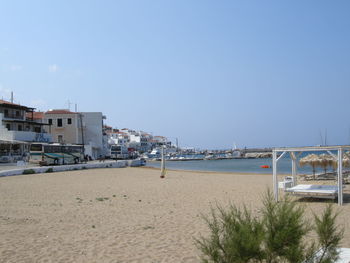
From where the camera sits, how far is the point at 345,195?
1530 centimetres

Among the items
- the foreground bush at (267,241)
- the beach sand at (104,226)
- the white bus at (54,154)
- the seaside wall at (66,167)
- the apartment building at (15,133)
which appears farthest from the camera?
the apartment building at (15,133)

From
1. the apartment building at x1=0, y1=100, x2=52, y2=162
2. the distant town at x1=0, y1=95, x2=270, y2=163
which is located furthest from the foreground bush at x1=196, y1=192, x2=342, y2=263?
the apartment building at x1=0, y1=100, x2=52, y2=162

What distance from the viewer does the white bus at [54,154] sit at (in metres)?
38.0

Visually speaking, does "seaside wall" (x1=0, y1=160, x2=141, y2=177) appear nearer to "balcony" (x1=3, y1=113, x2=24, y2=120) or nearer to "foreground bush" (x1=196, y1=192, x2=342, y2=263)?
"balcony" (x1=3, y1=113, x2=24, y2=120)

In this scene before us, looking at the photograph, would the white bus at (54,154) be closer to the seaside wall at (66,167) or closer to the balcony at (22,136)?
the seaside wall at (66,167)

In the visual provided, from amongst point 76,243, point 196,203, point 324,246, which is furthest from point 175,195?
point 324,246

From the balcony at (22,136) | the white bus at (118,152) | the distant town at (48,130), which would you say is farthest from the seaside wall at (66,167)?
the white bus at (118,152)

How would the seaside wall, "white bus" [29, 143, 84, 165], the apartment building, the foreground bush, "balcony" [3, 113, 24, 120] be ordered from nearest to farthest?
the foreground bush, the seaside wall, "white bus" [29, 143, 84, 165], the apartment building, "balcony" [3, 113, 24, 120]

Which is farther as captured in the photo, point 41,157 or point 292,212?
point 41,157

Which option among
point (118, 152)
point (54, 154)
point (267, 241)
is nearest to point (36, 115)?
point (118, 152)

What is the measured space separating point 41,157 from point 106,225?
3087 centimetres

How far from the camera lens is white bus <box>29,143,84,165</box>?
37969mm

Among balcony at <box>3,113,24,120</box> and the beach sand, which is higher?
balcony at <box>3,113,24,120</box>

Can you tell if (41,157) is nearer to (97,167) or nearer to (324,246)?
(97,167)
